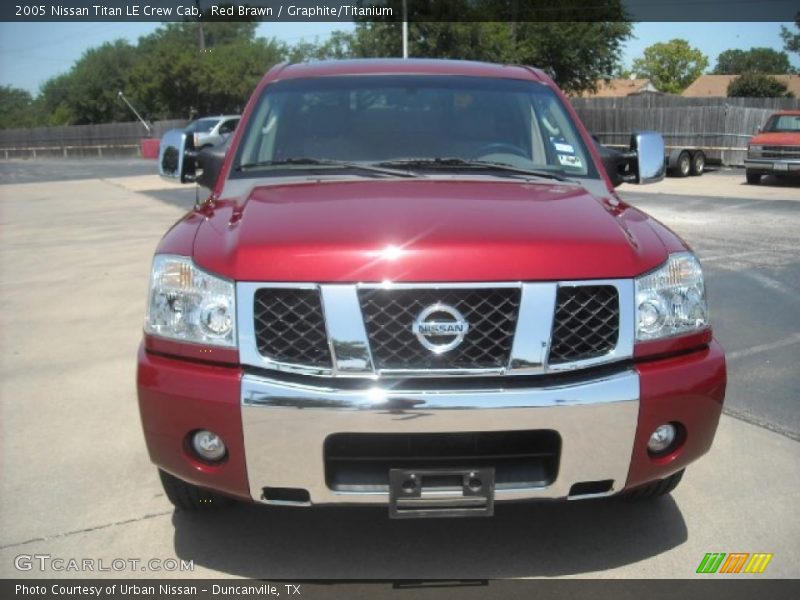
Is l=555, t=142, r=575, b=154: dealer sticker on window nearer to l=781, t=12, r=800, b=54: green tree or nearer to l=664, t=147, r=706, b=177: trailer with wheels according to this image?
l=664, t=147, r=706, b=177: trailer with wheels

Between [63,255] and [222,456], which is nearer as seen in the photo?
[222,456]

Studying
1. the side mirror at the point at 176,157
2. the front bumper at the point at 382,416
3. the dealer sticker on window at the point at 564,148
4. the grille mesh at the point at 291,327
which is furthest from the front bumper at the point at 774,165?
the grille mesh at the point at 291,327

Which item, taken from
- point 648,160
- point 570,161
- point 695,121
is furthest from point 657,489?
point 695,121

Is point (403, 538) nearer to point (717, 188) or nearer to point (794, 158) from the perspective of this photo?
point (717, 188)

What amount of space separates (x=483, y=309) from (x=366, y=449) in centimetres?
59

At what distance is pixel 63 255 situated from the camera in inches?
391

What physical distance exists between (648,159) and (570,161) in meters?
0.72

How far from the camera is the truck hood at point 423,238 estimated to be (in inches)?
101

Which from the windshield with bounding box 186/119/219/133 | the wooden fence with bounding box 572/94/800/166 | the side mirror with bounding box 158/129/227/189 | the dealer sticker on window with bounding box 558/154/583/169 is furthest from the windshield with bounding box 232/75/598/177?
the windshield with bounding box 186/119/219/133

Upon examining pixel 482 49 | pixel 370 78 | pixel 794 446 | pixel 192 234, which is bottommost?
pixel 794 446

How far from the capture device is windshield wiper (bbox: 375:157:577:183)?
11.8ft

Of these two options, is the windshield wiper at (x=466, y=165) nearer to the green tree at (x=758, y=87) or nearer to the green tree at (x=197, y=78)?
the green tree at (x=197, y=78)

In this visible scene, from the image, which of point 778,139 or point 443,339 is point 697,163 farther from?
point 443,339

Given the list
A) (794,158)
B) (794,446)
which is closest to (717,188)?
(794,158)
